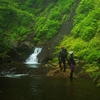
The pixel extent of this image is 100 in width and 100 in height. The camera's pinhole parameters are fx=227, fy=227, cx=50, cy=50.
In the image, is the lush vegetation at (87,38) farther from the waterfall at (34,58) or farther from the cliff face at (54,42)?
the waterfall at (34,58)

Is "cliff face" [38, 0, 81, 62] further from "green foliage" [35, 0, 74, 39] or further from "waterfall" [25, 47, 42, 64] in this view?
"green foliage" [35, 0, 74, 39]

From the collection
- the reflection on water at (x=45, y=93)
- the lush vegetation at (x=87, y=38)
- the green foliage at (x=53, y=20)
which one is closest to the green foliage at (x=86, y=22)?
the lush vegetation at (x=87, y=38)

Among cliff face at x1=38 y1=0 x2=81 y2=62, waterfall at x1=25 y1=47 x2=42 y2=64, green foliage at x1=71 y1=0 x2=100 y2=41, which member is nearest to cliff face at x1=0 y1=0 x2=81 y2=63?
cliff face at x1=38 y1=0 x2=81 y2=62

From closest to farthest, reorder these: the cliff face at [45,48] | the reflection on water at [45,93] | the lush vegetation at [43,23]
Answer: the reflection on water at [45,93]
the cliff face at [45,48]
the lush vegetation at [43,23]

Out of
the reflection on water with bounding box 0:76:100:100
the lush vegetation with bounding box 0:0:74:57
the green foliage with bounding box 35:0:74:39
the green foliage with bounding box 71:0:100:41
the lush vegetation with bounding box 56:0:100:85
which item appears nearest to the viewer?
the reflection on water with bounding box 0:76:100:100

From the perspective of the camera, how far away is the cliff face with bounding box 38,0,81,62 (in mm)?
32562

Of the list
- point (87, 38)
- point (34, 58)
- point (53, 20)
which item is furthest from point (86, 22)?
point (53, 20)

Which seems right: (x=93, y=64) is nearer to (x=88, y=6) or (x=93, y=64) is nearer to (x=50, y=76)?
(x=50, y=76)

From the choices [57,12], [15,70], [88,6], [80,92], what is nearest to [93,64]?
[15,70]

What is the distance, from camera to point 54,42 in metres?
36.2

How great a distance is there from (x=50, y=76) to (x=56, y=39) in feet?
59.9

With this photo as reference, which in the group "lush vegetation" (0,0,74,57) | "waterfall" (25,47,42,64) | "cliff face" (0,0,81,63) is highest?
"lush vegetation" (0,0,74,57)

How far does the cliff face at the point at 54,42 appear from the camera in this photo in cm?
3256

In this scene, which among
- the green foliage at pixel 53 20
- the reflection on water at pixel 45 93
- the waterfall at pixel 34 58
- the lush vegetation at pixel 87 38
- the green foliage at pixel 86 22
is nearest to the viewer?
the reflection on water at pixel 45 93
